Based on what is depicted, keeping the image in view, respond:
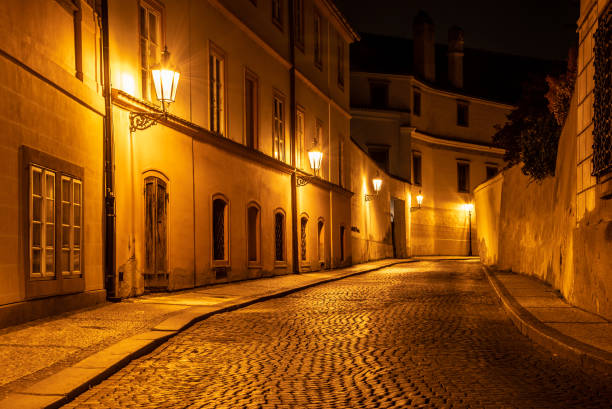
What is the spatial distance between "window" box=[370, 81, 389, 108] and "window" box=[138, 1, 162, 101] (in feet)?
98.8

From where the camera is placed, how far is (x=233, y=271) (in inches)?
747

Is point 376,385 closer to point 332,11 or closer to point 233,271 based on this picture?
point 233,271

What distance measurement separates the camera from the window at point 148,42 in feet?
48.2

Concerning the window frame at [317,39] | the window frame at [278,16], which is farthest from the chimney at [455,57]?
the window frame at [278,16]

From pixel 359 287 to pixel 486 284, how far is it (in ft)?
12.0

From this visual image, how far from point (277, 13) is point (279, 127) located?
3660 millimetres

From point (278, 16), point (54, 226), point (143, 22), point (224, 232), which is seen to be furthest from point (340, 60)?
point (54, 226)

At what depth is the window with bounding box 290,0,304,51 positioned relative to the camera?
25500mm

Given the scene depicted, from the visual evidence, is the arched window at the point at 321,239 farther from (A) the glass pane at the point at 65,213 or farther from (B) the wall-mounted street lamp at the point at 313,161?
(A) the glass pane at the point at 65,213

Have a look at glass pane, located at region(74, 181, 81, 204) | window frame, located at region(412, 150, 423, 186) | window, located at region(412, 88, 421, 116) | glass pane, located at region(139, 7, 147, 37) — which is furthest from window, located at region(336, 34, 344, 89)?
glass pane, located at region(74, 181, 81, 204)

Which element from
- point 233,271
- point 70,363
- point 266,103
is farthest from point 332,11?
point 70,363

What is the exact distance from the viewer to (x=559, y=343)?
7734 mm

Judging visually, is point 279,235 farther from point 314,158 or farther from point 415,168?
point 415,168

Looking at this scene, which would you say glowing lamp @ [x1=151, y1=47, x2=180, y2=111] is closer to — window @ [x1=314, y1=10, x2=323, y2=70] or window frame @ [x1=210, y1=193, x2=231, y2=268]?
window frame @ [x1=210, y1=193, x2=231, y2=268]
